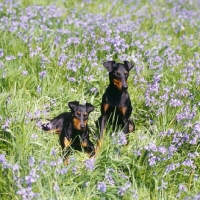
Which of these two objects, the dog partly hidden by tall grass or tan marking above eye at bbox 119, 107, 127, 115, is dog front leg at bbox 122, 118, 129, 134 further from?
the dog partly hidden by tall grass

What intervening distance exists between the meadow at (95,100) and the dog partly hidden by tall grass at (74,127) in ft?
0.42

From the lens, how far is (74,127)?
4742mm

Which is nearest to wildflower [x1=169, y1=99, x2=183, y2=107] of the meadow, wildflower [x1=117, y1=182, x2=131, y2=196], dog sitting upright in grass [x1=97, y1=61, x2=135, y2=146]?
the meadow

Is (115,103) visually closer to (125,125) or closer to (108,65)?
(125,125)

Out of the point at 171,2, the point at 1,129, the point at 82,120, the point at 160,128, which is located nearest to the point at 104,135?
the point at 82,120

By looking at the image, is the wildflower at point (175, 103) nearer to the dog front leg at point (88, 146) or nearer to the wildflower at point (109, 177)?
the dog front leg at point (88, 146)

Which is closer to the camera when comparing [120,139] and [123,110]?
[120,139]

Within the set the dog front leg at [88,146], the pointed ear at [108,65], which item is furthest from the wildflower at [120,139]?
the pointed ear at [108,65]

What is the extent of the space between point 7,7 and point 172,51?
3289mm

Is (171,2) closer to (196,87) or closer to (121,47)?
(121,47)

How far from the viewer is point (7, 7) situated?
818 centimetres

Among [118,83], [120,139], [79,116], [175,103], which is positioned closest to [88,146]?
[79,116]

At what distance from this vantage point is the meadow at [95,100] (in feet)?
13.0

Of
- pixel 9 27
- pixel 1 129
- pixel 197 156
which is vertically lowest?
pixel 197 156
